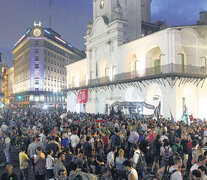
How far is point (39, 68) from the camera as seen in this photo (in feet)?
264

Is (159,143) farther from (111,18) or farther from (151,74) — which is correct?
(111,18)

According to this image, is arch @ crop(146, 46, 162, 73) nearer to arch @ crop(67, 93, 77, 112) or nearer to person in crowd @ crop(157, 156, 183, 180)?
arch @ crop(67, 93, 77, 112)

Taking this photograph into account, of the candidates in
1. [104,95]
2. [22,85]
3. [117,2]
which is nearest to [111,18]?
[117,2]

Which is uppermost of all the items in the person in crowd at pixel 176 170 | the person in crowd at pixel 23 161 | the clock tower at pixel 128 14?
the clock tower at pixel 128 14

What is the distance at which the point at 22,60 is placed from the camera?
292 ft

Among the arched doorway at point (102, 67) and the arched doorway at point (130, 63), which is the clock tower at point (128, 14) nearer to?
the arched doorway at point (130, 63)

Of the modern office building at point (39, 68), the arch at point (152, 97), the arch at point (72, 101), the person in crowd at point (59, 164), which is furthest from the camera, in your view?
the modern office building at point (39, 68)

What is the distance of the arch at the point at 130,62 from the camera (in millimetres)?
33125

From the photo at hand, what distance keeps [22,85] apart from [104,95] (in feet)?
187

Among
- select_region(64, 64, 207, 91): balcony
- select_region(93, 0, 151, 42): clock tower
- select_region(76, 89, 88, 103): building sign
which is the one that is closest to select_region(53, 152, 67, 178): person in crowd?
select_region(64, 64, 207, 91): balcony

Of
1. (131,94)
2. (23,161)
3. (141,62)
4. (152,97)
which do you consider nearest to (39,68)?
(131,94)

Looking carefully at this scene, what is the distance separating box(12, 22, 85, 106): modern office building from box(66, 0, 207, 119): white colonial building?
118ft

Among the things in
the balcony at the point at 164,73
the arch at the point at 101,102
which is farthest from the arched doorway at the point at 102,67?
the balcony at the point at 164,73

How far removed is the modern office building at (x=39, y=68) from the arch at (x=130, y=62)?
5136 cm
